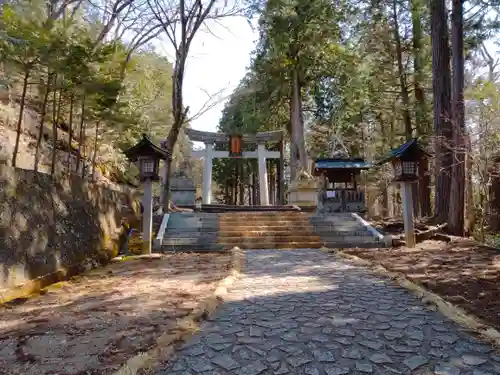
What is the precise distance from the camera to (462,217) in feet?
28.6

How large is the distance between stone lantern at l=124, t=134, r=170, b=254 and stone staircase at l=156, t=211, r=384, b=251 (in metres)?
0.66

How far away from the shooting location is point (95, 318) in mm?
3496

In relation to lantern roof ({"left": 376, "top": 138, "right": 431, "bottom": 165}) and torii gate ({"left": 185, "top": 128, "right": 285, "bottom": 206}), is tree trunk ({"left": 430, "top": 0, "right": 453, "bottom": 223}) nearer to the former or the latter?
lantern roof ({"left": 376, "top": 138, "right": 431, "bottom": 165})

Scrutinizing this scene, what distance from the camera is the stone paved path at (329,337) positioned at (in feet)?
7.77


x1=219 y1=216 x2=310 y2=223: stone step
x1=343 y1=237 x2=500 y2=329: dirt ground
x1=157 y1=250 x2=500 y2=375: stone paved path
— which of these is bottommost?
x1=343 y1=237 x2=500 y2=329: dirt ground

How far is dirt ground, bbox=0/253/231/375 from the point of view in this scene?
99.3 inches

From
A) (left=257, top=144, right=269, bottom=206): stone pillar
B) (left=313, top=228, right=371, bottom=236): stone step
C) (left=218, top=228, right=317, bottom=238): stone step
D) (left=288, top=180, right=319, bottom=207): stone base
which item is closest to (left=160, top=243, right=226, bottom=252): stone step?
(left=218, top=228, right=317, bottom=238): stone step

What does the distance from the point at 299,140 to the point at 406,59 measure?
6.20m

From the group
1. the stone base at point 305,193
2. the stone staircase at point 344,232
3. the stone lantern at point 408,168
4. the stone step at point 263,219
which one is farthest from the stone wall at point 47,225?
the stone base at point 305,193

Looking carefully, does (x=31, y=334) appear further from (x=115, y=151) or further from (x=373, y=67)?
(x=373, y=67)

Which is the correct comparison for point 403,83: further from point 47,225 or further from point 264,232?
point 47,225

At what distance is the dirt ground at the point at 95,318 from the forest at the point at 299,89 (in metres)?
2.30

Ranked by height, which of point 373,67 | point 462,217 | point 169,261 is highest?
point 373,67

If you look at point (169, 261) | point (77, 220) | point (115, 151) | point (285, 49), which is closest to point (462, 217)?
point (169, 261)
